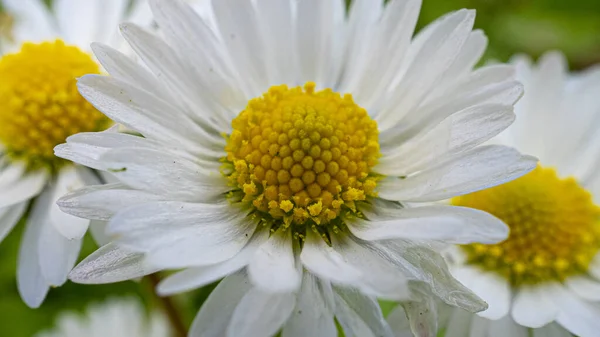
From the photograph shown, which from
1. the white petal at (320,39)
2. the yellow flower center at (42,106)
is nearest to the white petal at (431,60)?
the white petal at (320,39)

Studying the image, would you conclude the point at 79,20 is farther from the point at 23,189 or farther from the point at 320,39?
the point at 320,39

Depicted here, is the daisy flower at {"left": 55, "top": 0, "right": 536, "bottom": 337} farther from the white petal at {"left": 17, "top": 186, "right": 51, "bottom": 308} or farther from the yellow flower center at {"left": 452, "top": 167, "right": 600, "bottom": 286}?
the yellow flower center at {"left": 452, "top": 167, "right": 600, "bottom": 286}

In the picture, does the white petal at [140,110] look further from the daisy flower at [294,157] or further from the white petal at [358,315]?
the white petal at [358,315]

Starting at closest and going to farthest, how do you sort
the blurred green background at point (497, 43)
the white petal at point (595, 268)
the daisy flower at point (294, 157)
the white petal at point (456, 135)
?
the daisy flower at point (294, 157) < the white petal at point (456, 135) < the white petal at point (595, 268) < the blurred green background at point (497, 43)

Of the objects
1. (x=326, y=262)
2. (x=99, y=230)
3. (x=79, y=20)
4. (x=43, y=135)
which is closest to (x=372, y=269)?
(x=326, y=262)

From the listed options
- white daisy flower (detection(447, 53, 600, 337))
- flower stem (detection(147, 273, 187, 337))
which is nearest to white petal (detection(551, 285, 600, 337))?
white daisy flower (detection(447, 53, 600, 337))

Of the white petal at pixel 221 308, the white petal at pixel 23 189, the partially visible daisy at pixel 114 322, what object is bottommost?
the partially visible daisy at pixel 114 322

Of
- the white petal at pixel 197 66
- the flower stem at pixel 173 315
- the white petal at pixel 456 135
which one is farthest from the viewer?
the flower stem at pixel 173 315
